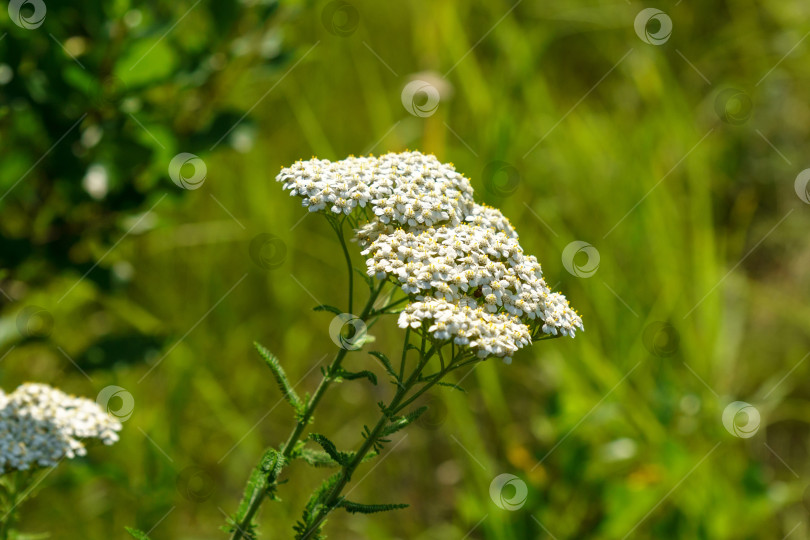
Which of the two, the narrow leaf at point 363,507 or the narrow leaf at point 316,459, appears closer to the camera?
the narrow leaf at point 363,507

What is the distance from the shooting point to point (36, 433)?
2754mm

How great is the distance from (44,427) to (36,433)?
50mm

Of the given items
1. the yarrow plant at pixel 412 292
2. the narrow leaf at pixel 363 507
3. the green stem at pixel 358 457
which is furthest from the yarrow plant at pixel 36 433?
the narrow leaf at pixel 363 507

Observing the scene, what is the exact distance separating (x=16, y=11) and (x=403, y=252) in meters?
2.33

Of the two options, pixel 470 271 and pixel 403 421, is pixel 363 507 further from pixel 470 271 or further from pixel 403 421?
pixel 470 271

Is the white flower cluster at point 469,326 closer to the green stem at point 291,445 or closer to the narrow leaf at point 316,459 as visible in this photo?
the green stem at point 291,445

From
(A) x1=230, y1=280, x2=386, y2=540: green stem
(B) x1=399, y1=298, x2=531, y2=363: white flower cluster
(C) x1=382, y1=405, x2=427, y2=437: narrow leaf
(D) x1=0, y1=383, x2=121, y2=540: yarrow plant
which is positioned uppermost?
(B) x1=399, y1=298, x2=531, y2=363: white flower cluster

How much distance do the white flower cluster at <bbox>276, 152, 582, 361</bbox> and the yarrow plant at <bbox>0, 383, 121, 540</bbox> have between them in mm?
1182

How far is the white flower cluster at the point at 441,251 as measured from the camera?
2.32 m

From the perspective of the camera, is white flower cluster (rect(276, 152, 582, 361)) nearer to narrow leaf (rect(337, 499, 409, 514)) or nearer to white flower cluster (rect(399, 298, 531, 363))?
white flower cluster (rect(399, 298, 531, 363))

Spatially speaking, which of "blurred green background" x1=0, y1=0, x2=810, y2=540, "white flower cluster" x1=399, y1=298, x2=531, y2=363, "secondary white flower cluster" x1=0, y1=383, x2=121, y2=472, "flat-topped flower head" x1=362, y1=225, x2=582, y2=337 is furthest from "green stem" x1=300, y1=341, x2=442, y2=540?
"blurred green background" x1=0, y1=0, x2=810, y2=540

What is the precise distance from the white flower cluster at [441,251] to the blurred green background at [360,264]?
158cm

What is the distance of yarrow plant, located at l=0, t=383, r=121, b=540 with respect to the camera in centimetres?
266

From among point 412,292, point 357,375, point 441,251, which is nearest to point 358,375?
point 357,375
